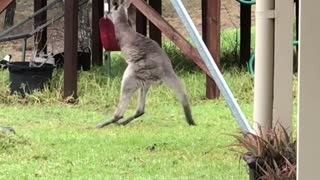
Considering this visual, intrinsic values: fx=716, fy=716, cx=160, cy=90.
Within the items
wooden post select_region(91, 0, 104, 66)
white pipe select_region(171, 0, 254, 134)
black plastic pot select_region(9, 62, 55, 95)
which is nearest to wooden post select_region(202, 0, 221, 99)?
black plastic pot select_region(9, 62, 55, 95)

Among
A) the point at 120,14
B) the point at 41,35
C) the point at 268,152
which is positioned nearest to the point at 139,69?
the point at 120,14

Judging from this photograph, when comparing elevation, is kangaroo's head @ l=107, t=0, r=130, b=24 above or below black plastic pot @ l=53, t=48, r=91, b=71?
above

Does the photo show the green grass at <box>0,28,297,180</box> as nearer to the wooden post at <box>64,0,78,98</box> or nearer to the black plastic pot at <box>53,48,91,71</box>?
the wooden post at <box>64,0,78,98</box>

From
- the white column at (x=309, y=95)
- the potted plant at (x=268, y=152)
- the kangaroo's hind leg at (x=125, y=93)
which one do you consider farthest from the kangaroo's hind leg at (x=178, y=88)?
the white column at (x=309, y=95)

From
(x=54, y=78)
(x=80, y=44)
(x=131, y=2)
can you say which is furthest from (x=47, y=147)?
(x=80, y=44)

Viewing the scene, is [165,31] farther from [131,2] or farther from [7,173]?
[7,173]

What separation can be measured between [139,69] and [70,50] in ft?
6.83

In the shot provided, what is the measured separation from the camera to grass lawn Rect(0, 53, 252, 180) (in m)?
5.71

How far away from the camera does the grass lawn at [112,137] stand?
5711 millimetres

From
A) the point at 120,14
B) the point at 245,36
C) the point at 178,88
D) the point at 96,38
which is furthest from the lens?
the point at 96,38

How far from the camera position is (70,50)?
9.88 meters

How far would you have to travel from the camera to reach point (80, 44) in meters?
14.2

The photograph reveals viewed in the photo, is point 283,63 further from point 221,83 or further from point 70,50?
point 70,50

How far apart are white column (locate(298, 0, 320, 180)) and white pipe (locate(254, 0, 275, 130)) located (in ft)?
5.94
